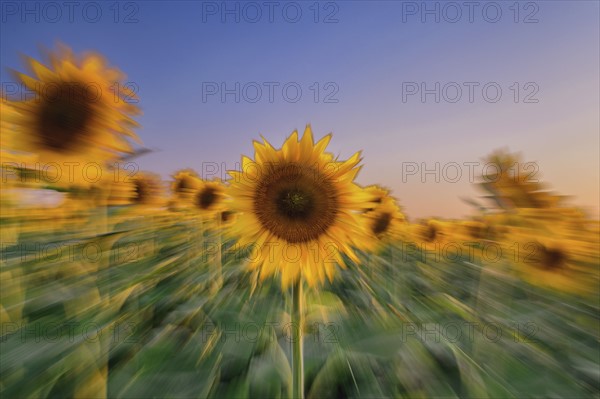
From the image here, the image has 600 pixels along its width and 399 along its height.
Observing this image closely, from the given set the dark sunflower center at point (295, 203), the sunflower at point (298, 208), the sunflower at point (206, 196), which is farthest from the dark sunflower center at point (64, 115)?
the sunflower at point (206, 196)

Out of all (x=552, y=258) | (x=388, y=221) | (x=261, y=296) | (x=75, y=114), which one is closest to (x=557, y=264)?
(x=552, y=258)

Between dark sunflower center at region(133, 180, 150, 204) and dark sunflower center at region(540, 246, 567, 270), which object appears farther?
dark sunflower center at region(133, 180, 150, 204)

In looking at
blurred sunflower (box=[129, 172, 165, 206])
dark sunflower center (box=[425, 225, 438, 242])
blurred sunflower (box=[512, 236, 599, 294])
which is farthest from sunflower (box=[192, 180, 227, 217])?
blurred sunflower (box=[512, 236, 599, 294])

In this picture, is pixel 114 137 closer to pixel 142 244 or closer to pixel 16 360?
pixel 16 360

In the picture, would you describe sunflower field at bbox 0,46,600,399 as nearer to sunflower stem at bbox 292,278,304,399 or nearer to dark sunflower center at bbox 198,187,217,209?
sunflower stem at bbox 292,278,304,399

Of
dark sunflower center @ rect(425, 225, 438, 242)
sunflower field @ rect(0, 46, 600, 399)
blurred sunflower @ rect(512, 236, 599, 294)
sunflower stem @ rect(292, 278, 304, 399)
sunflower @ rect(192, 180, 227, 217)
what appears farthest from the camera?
dark sunflower center @ rect(425, 225, 438, 242)

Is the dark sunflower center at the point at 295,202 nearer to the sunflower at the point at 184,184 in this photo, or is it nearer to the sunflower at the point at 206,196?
the sunflower at the point at 206,196

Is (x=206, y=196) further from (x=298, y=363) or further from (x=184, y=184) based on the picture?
(x=298, y=363)
